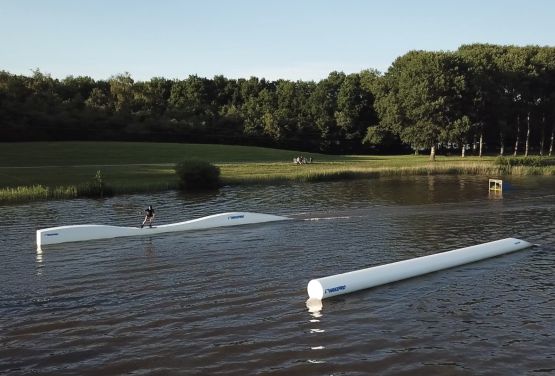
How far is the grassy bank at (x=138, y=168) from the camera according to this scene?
49312 millimetres

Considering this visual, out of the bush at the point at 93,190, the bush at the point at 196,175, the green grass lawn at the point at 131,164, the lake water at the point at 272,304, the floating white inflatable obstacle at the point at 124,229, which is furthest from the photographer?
the green grass lawn at the point at 131,164

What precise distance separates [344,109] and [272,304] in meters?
97.5

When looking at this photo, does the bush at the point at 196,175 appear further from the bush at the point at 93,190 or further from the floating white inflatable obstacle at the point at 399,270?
the floating white inflatable obstacle at the point at 399,270

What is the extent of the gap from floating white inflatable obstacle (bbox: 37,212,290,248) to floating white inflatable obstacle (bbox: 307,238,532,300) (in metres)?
13.2

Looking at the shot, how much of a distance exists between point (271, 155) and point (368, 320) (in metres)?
69.6

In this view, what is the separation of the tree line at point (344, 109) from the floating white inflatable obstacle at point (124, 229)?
198 feet

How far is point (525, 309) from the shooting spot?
1708cm

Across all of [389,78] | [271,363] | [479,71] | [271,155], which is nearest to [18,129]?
[271,155]

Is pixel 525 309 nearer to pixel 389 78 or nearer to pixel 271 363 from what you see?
pixel 271 363

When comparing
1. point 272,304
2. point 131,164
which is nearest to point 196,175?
point 131,164

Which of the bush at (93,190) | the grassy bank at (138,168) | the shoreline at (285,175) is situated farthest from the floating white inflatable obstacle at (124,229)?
the bush at (93,190)

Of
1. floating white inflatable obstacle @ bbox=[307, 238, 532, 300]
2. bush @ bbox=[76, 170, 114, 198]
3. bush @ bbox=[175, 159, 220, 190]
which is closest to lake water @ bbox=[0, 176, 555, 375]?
floating white inflatable obstacle @ bbox=[307, 238, 532, 300]

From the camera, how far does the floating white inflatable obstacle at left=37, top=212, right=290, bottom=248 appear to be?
2705 cm

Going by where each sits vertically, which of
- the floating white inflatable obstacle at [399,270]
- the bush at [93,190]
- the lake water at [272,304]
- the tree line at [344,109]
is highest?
the tree line at [344,109]
